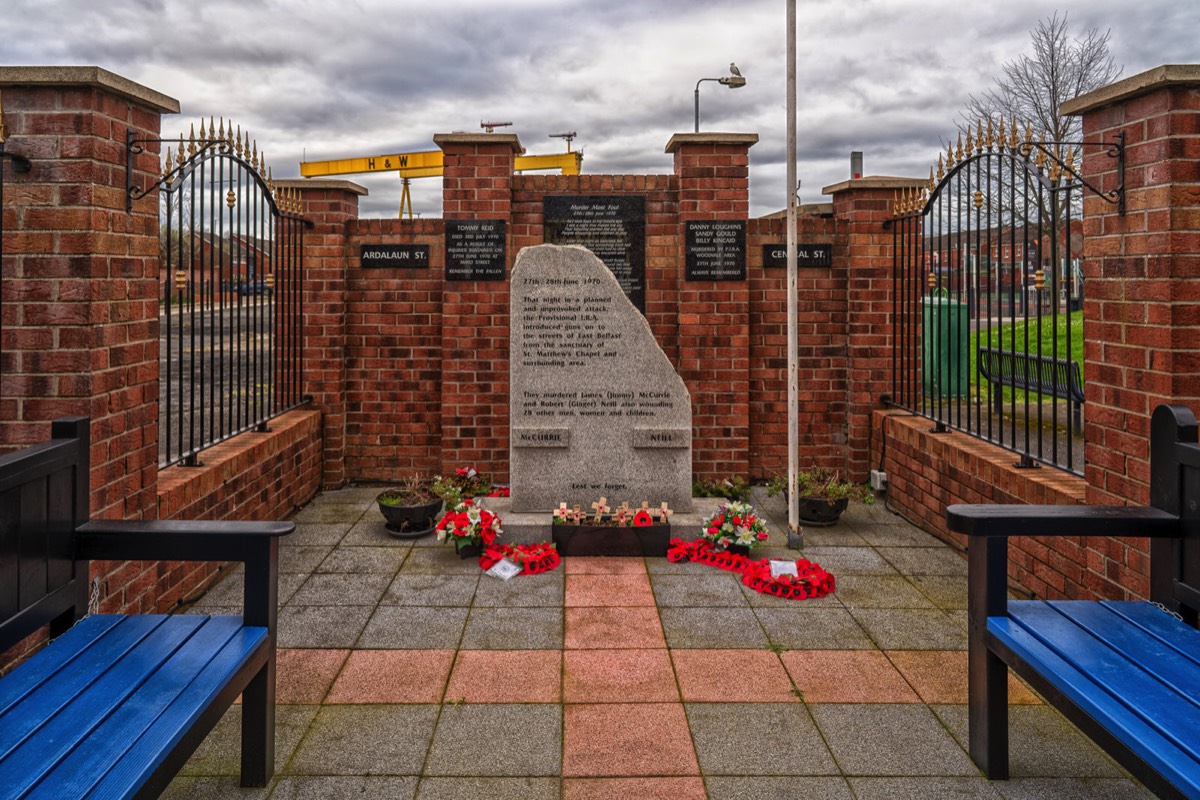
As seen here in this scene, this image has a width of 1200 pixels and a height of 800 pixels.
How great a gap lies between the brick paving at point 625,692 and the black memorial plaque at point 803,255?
2.95 meters

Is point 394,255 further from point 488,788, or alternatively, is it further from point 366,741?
point 488,788

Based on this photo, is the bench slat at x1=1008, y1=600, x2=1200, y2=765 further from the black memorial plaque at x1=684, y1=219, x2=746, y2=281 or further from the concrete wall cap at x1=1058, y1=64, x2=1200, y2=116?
the black memorial plaque at x1=684, y1=219, x2=746, y2=281

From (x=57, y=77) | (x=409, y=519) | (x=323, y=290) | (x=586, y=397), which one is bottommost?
(x=409, y=519)

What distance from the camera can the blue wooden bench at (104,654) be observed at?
1.81m

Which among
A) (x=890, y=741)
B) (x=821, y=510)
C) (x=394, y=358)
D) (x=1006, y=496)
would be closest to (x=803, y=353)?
(x=821, y=510)

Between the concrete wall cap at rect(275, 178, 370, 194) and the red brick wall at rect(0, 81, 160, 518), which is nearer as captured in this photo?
the red brick wall at rect(0, 81, 160, 518)

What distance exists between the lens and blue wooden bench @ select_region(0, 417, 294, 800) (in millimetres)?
1812

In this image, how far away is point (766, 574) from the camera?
179 inches

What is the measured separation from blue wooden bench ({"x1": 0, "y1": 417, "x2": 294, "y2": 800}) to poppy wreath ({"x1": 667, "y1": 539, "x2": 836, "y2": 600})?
2672mm

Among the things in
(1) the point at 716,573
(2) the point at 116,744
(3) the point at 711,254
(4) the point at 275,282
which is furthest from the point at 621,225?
(2) the point at 116,744

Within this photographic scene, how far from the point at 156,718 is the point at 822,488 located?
4.79m

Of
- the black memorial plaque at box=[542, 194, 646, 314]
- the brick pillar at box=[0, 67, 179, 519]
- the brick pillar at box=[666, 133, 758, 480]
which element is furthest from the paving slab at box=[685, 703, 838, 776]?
the black memorial plaque at box=[542, 194, 646, 314]

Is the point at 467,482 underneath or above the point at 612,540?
above

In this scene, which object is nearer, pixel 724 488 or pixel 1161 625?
pixel 1161 625
